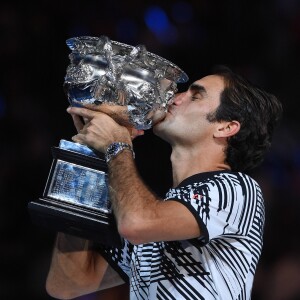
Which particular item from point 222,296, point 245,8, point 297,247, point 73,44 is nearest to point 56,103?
point 245,8

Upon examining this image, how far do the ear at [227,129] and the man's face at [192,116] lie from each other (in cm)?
2

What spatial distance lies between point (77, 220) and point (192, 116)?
615 mm

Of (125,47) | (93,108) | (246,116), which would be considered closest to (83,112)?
(93,108)

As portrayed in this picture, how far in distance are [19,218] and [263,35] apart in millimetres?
1959

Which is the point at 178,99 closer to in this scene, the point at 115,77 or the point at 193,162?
the point at 193,162

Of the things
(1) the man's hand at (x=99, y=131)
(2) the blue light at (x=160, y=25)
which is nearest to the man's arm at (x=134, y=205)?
(1) the man's hand at (x=99, y=131)

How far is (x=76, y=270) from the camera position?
303cm

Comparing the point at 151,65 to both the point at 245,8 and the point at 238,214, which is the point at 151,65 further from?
the point at 245,8

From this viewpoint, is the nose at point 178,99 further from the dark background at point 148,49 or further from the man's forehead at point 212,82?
the dark background at point 148,49

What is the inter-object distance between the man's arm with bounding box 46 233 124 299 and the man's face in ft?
1.79

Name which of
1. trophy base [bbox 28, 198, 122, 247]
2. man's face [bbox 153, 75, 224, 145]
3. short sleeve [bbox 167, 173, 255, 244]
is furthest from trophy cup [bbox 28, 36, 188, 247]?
short sleeve [bbox 167, 173, 255, 244]

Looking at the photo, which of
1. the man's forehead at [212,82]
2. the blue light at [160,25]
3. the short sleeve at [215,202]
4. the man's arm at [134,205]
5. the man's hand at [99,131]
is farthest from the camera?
the blue light at [160,25]

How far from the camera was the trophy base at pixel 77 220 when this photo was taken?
2.62m

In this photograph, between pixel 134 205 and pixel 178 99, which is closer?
pixel 134 205
